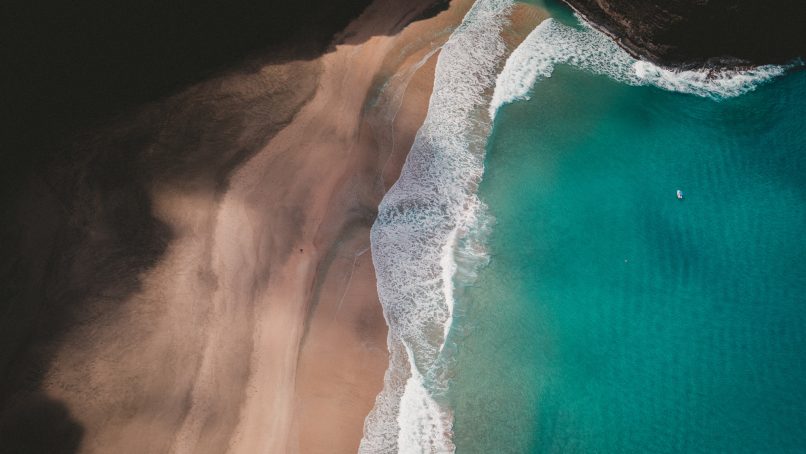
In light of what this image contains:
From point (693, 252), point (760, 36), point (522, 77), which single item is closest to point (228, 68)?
point (522, 77)

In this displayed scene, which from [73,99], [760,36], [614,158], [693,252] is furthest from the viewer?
[760,36]

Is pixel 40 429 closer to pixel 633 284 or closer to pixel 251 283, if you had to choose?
pixel 251 283

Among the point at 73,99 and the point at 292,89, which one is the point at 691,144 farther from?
the point at 73,99

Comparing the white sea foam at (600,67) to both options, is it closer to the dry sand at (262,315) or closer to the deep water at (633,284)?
the deep water at (633,284)

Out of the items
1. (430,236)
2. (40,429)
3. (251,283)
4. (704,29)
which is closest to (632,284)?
(430,236)

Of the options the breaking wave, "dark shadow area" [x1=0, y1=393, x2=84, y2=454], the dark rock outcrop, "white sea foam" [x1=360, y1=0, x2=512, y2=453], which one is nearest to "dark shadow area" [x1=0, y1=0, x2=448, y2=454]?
"dark shadow area" [x1=0, y1=393, x2=84, y2=454]

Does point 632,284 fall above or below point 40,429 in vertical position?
below
